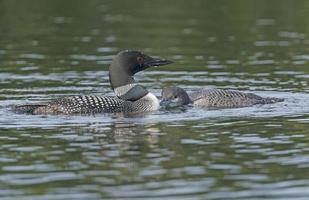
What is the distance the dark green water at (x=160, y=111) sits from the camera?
1078 centimetres

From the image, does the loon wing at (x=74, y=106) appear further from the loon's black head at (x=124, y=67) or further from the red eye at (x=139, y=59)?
the red eye at (x=139, y=59)

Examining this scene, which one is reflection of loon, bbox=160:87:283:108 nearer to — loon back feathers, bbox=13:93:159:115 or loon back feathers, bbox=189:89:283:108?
loon back feathers, bbox=189:89:283:108

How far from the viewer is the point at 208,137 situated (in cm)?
1303

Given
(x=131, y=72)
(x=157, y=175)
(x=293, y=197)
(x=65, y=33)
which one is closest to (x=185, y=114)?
(x=131, y=72)

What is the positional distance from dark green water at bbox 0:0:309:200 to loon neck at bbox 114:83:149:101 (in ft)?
1.92

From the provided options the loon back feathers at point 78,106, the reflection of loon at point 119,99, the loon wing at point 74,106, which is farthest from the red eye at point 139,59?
the loon wing at point 74,106

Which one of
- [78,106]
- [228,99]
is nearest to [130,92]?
[78,106]

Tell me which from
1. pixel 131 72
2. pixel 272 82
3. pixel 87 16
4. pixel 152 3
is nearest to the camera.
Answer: pixel 131 72

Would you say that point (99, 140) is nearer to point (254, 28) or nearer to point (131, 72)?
point (131, 72)

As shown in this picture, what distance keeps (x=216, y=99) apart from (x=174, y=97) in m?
0.59

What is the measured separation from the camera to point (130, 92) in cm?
1584

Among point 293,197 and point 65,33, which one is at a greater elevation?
point 65,33

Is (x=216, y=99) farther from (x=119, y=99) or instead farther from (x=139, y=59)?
(x=119, y=99)

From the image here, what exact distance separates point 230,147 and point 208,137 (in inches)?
25.0
